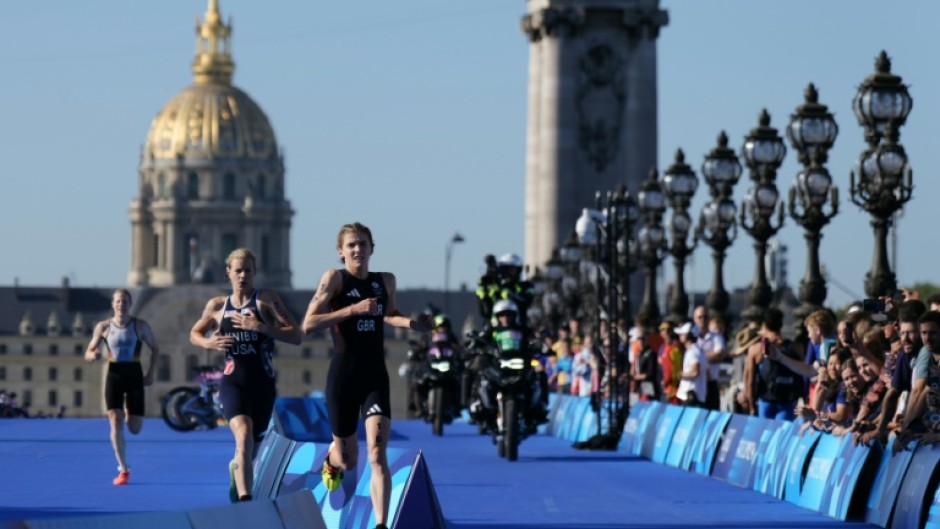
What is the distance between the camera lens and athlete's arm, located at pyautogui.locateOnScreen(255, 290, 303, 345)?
56.9 feet

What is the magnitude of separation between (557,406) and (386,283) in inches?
899

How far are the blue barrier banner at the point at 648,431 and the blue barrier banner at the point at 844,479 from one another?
363 inches

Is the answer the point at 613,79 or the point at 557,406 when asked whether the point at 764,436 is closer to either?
the point at 557,406

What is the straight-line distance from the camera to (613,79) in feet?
262

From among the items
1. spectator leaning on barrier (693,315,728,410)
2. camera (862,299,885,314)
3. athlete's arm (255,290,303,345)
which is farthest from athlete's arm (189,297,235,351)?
spectator leaning on barrier (693,315,728,410)

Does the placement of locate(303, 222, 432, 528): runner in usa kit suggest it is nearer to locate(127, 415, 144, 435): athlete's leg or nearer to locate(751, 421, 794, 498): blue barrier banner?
locate(751, 421, 794, 498): blue barrier banner

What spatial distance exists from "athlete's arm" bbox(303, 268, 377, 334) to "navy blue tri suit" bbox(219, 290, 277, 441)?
1.23m

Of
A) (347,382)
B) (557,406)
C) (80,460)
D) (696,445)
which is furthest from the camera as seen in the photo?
(557,406)

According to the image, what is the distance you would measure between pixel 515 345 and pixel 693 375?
1.74 metres

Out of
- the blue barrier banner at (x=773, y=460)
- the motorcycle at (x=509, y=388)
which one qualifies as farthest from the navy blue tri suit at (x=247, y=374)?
the motorcycle at (x=509, y=388)

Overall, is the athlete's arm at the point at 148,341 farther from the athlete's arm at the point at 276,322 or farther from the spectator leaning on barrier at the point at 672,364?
the spectator leaning on barrier at the point at 672,364

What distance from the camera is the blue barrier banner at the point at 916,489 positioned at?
17.0 metres

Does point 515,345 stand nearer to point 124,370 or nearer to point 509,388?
point 509,388

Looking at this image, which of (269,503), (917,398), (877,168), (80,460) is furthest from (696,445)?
(269,503)
